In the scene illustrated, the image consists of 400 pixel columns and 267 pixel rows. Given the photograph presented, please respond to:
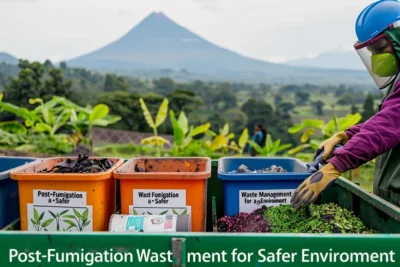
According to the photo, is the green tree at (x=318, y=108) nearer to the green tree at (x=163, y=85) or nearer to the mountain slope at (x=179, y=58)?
the green tree at (x=163, y=85)

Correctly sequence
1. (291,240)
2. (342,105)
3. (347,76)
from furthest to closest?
(347,76) → (342,105) → (291,240)

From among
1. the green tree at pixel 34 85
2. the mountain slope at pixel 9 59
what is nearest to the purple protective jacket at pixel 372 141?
the green tree at pixel 34 85

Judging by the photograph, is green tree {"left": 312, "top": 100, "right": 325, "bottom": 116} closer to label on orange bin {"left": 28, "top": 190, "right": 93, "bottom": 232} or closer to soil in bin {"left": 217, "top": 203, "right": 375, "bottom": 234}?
soil in bin {"left": 217, "top": 203, "right": 375, "bottom": 234}

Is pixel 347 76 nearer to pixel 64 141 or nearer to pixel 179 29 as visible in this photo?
pixel 179 29

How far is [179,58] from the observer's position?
145125 mm

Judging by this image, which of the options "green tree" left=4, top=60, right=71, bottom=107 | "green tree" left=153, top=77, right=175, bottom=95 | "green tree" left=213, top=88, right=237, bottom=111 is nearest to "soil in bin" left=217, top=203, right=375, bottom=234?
"green tree" left=4, top=60, right=71, bottom=107

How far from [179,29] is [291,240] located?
480 ft

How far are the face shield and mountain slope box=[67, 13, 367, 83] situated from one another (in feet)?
390

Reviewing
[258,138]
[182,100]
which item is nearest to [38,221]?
[258,138]

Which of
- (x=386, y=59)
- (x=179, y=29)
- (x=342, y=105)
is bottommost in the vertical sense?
(x=342, y=105)

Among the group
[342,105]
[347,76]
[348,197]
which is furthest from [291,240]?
[347,76]

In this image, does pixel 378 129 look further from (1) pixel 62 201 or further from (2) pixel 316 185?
(1) pixel 62 201

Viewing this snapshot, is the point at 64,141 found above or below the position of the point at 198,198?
below

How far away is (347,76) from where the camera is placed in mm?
129750
